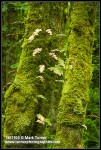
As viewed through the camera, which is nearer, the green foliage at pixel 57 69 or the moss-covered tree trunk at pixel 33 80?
the green foliage at pixel 57 69

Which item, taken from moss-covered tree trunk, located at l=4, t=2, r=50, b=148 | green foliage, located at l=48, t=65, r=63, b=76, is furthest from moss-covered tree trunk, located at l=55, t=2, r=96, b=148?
moss-covered tree trunk, located at l=4, t=2, r=50, b=148

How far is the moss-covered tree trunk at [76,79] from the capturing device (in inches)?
164

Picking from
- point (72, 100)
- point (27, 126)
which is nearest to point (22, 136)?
point (27, 126)

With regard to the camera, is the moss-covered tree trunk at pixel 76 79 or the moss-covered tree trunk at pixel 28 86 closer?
the moss-covered tree trunk at pixel 76 79

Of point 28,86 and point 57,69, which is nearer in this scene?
point 57,69

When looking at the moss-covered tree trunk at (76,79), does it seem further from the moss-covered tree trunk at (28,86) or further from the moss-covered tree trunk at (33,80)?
the moss-covered tree trunk at (28,86)

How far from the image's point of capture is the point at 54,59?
15.4 ft

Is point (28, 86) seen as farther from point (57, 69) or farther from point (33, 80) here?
point (57, 69)

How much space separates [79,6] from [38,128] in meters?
1.90

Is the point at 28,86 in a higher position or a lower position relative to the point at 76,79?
lower

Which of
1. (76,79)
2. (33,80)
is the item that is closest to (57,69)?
(76,79)

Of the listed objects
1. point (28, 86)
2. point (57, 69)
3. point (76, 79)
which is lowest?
point (28, 86)

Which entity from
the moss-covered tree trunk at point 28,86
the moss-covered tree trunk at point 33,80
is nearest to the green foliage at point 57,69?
the moss-covered tree trunk at point 33,80

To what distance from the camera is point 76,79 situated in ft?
14.5
